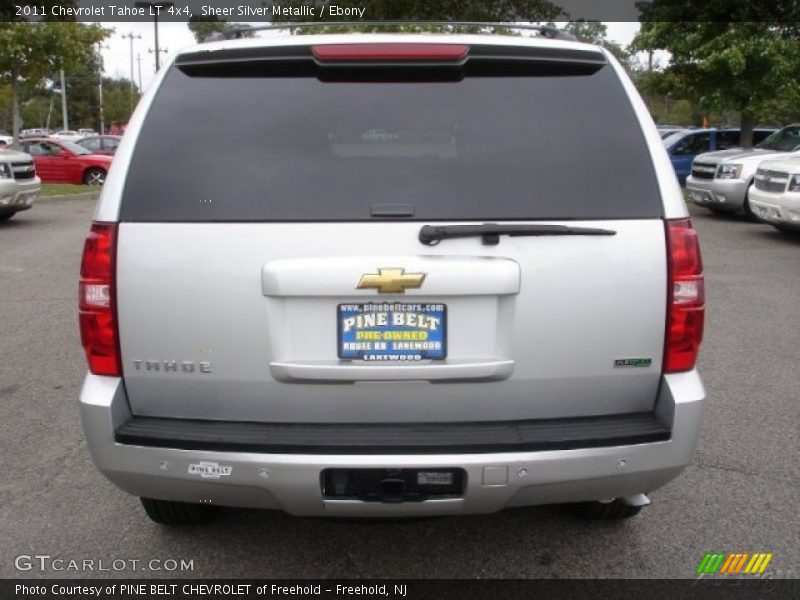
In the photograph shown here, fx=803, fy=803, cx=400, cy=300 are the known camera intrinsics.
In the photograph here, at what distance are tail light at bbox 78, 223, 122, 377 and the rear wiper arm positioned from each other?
101 cm

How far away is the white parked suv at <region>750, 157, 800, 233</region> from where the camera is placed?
11.3m

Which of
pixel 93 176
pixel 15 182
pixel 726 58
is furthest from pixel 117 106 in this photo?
pixel 726 58

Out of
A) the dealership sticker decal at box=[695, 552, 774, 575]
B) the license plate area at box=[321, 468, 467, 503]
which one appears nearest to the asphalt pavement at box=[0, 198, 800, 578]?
the dealership sticker decal at box=[695, 552, 774, 575]

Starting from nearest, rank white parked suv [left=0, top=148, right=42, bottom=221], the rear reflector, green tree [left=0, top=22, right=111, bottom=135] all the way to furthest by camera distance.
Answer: the rear reflector
white parked suv [left=0, top=148, right=42, bottom=221]
green tree [left=0, top=22, right=111, bottom=135]

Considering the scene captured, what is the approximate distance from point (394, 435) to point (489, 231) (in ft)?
2.33

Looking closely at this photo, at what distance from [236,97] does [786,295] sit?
737 cm

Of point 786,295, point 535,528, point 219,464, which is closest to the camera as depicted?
point 219,464

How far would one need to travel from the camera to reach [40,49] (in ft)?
67.0

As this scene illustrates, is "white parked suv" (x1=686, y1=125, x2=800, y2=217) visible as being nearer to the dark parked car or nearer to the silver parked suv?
the silver parked suv

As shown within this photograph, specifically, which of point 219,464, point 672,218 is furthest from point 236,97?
point 672,218

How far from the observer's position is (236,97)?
274 cm

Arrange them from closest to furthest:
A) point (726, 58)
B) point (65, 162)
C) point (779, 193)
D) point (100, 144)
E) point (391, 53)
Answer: point (391, 53), point (779, 193), point (726, 58), point (65, 162), point (100, 144)

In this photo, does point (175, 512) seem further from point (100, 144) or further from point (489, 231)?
point (100, 144)

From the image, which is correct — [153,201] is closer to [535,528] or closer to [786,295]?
[535,528]
